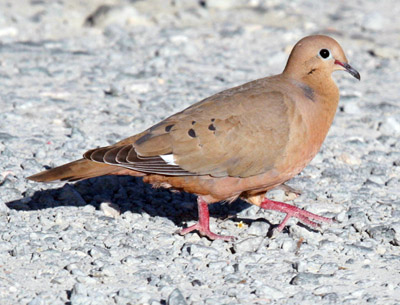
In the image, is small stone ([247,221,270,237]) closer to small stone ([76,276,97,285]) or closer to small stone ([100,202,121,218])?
small stone ([100,202,121,218])

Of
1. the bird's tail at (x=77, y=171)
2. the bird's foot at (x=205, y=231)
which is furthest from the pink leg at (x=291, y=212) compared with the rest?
the bird's tail at (x=77, y=171)

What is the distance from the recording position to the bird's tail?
454cm

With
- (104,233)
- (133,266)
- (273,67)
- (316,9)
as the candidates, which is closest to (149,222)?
(104,233)

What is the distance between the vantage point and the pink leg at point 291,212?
474cm

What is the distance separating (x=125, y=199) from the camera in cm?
513

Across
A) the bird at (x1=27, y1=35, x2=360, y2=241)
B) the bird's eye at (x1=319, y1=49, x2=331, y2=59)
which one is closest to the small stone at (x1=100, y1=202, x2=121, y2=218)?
the bird at (x1=27, y1=35, x2=360, y2=241)

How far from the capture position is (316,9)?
10.7m

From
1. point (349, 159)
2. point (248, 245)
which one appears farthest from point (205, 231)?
point (349, 159)

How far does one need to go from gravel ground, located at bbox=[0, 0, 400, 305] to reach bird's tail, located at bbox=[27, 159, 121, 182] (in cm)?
28

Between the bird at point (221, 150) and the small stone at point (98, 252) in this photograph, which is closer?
the small stone at point (98, 252)

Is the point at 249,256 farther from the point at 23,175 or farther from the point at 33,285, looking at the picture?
the point at 23,175

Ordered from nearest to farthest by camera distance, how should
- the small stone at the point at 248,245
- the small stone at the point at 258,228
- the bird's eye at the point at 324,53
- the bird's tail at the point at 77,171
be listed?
the small stone at the point at 248,245
the bird's tail at the point at 77,171
the small stone at the point at 258,228
the bird's eye at the point at 324,53

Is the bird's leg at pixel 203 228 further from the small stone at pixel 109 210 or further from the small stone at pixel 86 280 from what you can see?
the small stone at pixel 86 280

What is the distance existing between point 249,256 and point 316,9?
23.1ft
